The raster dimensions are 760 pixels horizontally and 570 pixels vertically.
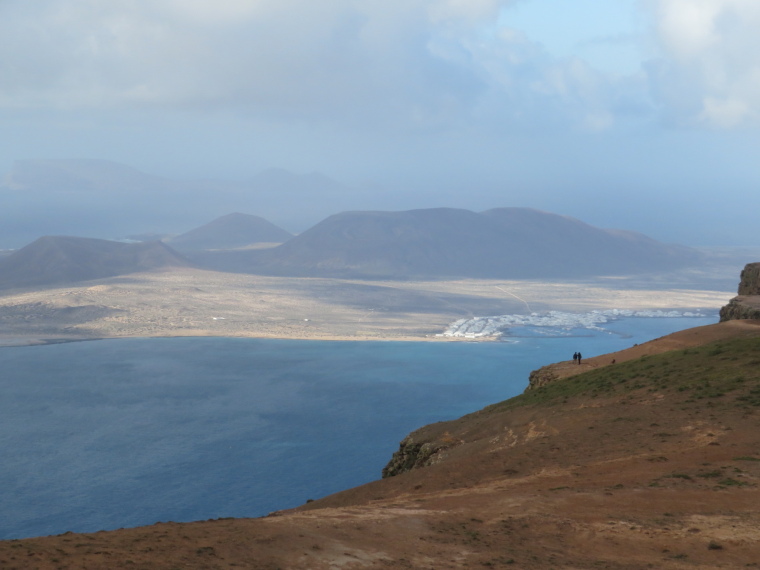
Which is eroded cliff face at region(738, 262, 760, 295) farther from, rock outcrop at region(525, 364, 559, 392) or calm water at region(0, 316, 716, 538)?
calm water at region(0, 316, 716, 538)

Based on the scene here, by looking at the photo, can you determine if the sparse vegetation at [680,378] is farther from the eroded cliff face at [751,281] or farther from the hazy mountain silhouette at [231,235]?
the hazy mountain silhouette at [231,235]

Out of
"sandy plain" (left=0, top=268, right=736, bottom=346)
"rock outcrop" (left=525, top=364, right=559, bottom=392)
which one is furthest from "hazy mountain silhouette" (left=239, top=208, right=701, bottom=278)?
"rock outcrop" (left=525, top=364, right=559, bottom=392)

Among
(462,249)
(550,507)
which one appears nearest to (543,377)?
Answer: (550,507)

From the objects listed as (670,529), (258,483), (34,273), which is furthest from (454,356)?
(34,273)

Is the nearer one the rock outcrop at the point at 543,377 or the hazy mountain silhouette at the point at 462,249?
the rock outcrop at the point at 543,377

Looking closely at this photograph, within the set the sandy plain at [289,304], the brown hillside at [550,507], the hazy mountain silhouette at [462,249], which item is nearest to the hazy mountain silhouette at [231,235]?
the hazy mountain silhouette at [462,249]

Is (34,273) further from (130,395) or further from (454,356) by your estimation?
(454,356)

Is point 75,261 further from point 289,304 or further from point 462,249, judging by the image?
point 462,249
